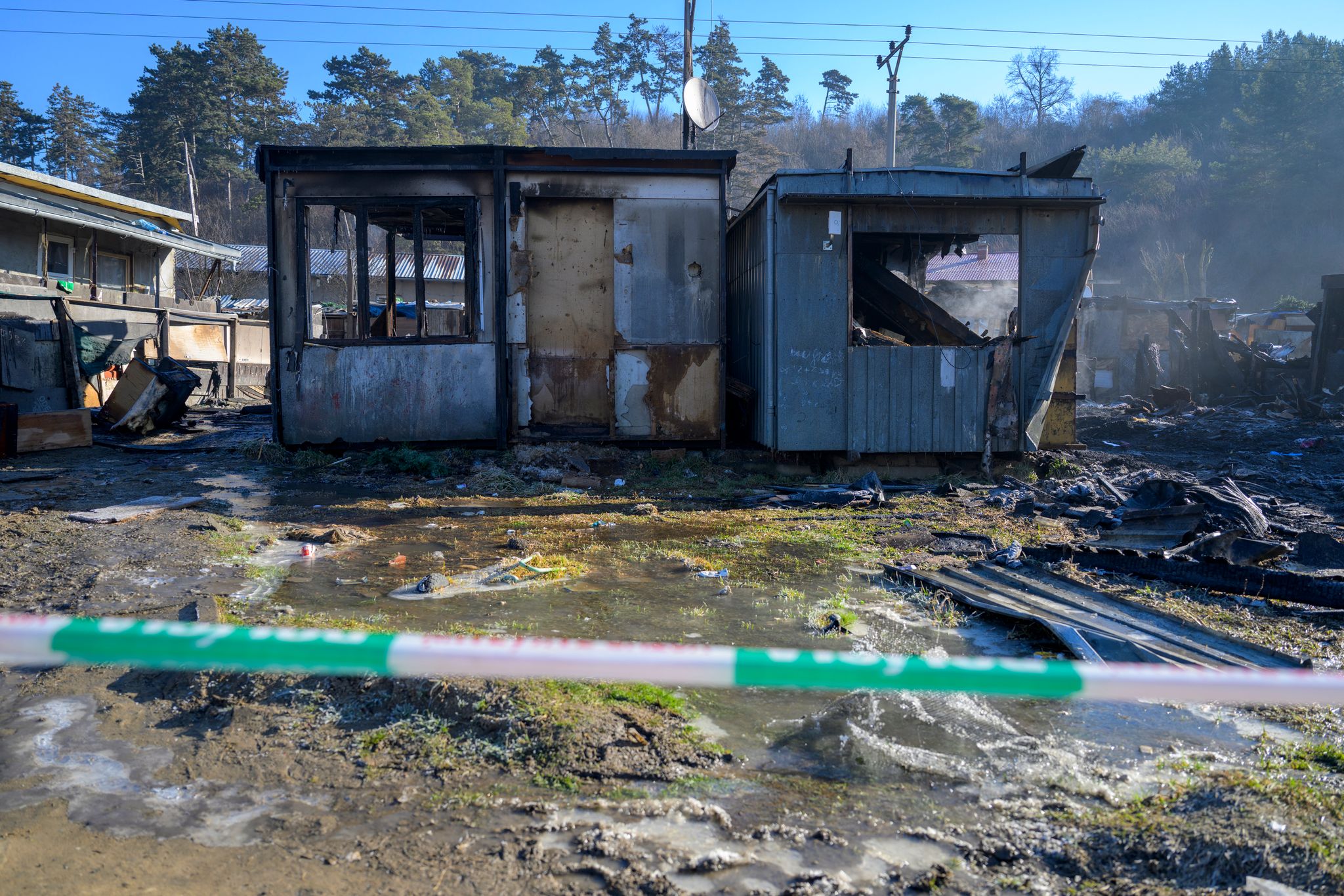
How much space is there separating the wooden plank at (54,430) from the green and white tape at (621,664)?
35.7 ft

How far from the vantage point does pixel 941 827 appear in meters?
2.51

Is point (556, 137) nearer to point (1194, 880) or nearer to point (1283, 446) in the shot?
point (1283, 446)

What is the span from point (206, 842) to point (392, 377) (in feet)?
27.2

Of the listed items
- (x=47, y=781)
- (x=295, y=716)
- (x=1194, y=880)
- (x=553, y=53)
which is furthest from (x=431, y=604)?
(x=553, y=53)

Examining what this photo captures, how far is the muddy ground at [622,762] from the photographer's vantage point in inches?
90.2

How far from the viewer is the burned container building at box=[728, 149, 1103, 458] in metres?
9.29

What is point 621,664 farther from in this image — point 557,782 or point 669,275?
point 669,275

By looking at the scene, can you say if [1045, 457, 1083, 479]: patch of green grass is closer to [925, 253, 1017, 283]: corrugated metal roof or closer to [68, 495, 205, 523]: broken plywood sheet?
[68, 495, 205, 523]: broken plywood sheet

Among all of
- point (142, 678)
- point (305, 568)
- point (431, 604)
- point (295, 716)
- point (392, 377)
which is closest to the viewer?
point (295, 716)

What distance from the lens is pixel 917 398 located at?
31.2ft

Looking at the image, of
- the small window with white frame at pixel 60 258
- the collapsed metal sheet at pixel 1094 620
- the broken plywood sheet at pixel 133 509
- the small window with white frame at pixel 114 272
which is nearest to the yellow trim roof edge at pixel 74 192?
the small window with white frame at pixel 114 272

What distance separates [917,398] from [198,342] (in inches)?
636

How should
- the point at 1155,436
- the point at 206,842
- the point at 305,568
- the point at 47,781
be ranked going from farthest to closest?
the point at 1155,436 → the point at 305,568 → the point at 47,781 → the point at 206,842

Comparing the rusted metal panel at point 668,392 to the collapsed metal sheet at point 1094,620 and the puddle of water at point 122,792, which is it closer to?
the collapsed metal sheet at point 1094,620
